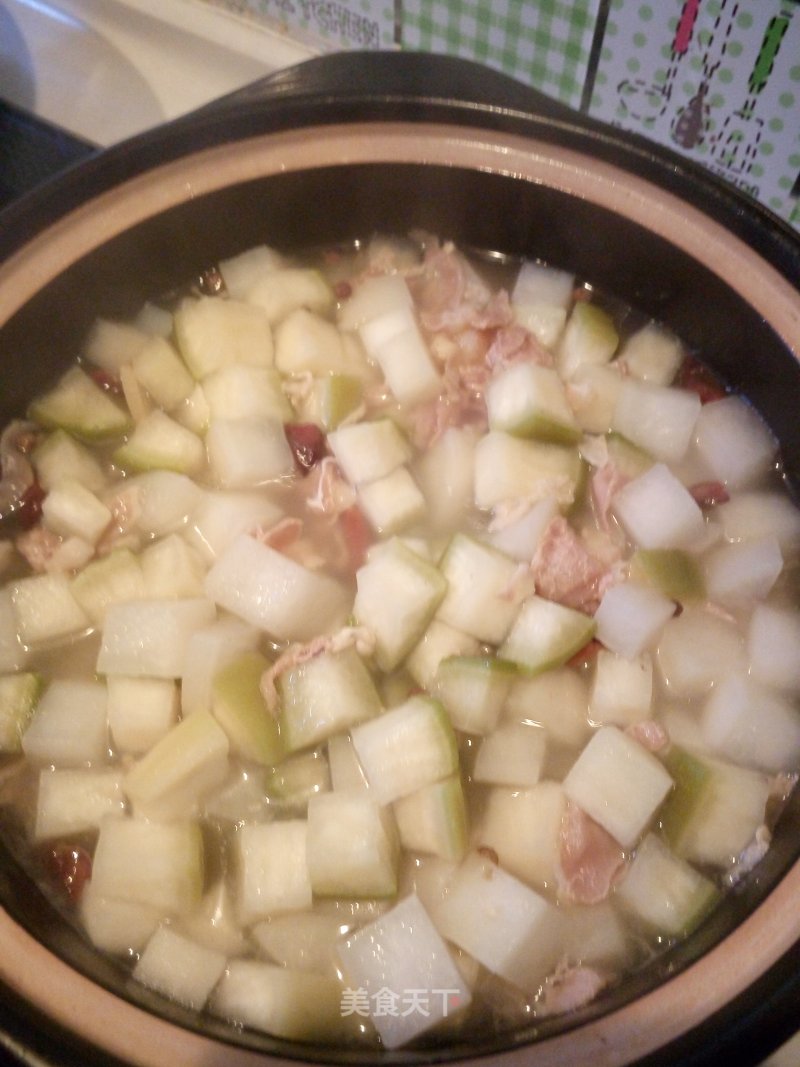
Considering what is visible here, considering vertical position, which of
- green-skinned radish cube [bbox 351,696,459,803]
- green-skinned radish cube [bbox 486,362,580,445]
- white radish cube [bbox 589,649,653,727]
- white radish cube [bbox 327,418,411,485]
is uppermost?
green-skinned radish cube [bbox 486,362,580,445]

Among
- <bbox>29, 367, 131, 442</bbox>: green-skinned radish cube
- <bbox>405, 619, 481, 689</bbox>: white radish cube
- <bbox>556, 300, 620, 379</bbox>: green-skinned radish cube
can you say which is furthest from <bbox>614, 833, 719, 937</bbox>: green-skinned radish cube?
<bbox>29, 367, 131, 442</bbox>: green-skinned radish cube

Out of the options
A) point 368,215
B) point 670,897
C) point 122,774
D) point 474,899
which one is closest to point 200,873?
point 122,774

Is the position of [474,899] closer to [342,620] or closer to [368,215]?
[342,620]

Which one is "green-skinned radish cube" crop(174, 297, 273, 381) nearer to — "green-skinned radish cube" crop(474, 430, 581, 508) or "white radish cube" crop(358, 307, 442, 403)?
"white radish cube" crop(358, 307, 442, 403)

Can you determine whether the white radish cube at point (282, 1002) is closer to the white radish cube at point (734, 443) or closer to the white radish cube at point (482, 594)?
the white radish cube at point (482, 594)

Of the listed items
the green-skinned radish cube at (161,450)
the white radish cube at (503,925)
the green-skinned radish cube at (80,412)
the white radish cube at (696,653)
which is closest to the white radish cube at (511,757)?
the white radish cube at (503,925)

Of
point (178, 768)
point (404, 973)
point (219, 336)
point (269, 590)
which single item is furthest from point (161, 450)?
point (404, 973)
